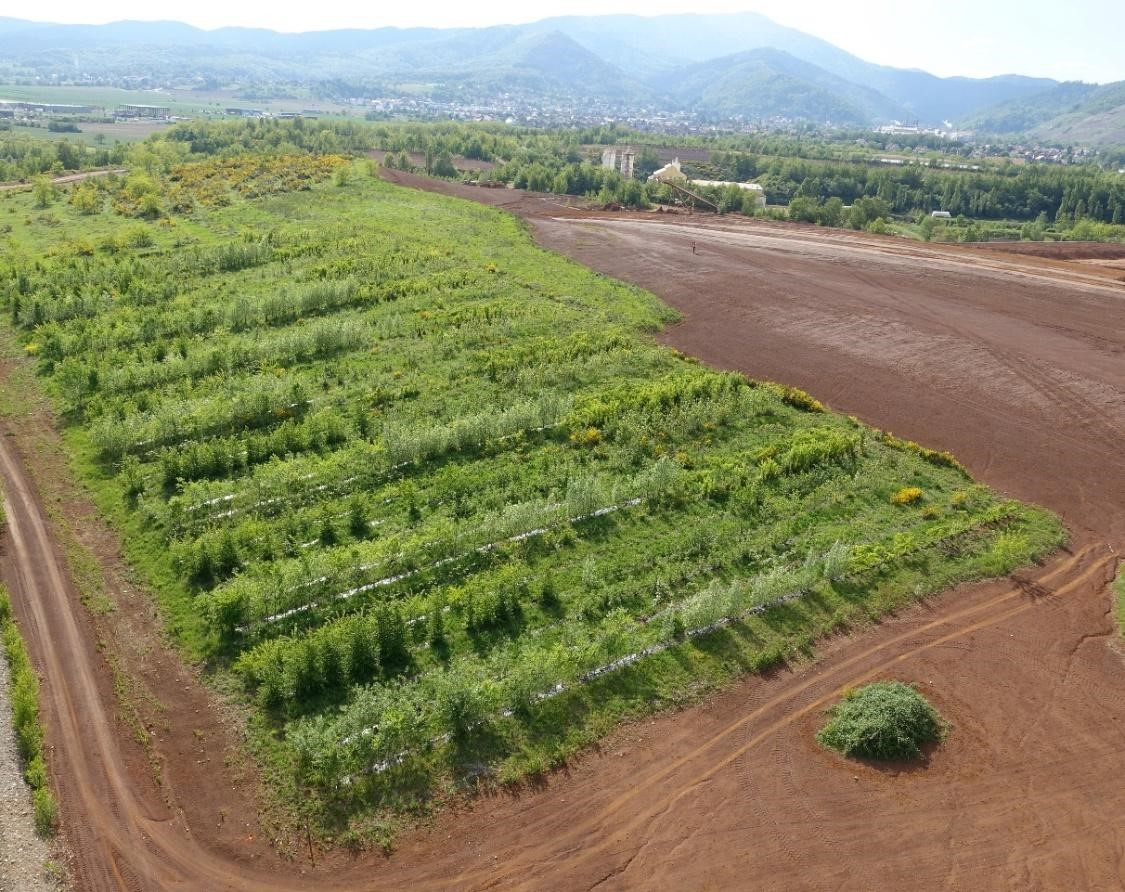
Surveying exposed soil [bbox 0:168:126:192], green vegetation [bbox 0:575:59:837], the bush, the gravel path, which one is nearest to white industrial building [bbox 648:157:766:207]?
exposed soil [bbox 0:168:126:192]

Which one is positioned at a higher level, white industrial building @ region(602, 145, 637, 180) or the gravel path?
white industrial building @ region(602, 145, 637, 180)

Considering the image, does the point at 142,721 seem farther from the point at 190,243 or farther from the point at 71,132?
the point at 71,132

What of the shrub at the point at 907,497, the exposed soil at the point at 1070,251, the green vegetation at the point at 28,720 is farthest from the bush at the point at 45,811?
the exposed soil at the point at 1070,251

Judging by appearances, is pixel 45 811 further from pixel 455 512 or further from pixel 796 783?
pixel 796 783

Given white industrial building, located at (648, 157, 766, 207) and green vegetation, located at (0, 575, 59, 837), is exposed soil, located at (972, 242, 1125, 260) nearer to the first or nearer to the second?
white industrial building, located at (648, 157, 766, 207)

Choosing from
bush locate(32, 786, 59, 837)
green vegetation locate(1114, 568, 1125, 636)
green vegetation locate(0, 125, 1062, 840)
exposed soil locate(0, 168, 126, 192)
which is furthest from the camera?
exposed soil locate(0, 168, 126, 192)
